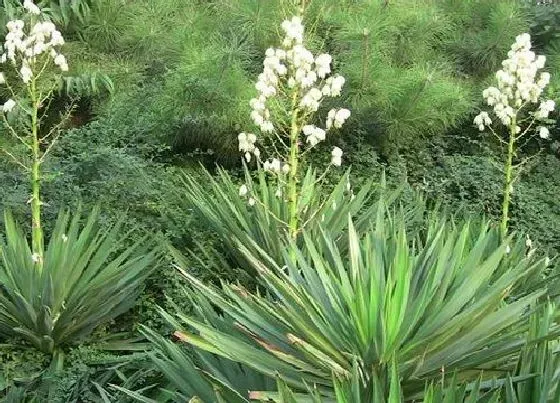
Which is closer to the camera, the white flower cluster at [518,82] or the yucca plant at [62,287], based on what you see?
the yucca plant at [62,287]

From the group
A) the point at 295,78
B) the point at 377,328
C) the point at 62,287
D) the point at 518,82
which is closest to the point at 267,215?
the point at 295,78

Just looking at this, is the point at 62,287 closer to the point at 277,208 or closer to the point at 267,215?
the point at 267,215

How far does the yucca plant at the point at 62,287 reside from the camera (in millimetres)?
3445

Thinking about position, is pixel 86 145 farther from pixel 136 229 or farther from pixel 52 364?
pixel 52 364

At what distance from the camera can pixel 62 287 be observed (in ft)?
11.5

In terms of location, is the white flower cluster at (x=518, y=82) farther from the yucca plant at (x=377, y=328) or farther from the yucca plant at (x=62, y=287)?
the yucca plant at (x=62, y=287)

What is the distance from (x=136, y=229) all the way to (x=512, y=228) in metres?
A: 2.92

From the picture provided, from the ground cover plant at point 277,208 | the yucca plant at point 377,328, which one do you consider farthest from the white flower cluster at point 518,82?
the yucca plant at point 377,328

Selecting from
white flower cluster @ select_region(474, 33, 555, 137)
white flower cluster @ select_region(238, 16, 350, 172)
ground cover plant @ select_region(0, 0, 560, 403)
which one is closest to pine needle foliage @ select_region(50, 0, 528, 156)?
ground cover plant @ select_region(0, 0, 560, 403)

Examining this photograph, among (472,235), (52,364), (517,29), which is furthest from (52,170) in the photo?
(517,29)

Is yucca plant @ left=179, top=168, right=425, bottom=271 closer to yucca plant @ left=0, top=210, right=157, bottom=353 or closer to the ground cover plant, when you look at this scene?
the ground cover plant

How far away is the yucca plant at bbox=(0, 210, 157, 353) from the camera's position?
345cm

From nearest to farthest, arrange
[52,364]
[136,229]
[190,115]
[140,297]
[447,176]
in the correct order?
[52,364] < [140,297] < [136,229] < [190,115] < [447,176]

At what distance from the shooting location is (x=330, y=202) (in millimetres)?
4020
